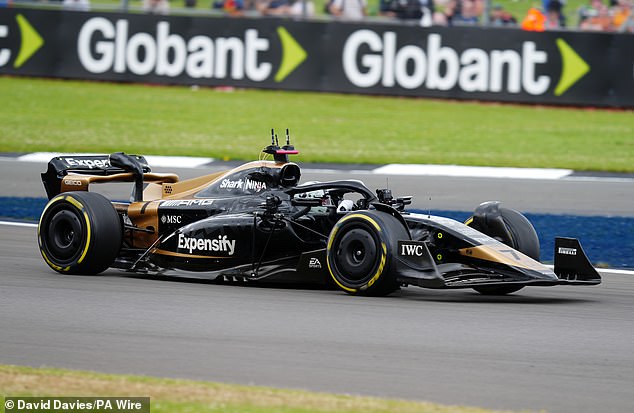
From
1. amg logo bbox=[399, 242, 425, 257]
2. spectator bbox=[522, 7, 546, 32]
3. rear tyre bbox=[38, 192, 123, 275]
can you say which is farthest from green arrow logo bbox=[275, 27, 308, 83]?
amg logo bbox=[399, 242, 425, 257]

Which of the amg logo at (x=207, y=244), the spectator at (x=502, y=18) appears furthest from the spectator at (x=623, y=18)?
the amg logo at (x=207, y=244)

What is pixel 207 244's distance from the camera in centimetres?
936

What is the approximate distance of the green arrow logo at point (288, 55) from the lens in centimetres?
2303

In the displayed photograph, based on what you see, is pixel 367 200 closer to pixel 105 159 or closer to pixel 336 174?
pixel 105 159

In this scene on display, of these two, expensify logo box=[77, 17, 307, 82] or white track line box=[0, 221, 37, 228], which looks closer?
white track line box=[0, 221, 37, 228]

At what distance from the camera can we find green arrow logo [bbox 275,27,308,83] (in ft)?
75.6

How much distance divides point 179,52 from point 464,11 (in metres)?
5.61

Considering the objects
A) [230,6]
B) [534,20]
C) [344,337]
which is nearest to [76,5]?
[230,6]

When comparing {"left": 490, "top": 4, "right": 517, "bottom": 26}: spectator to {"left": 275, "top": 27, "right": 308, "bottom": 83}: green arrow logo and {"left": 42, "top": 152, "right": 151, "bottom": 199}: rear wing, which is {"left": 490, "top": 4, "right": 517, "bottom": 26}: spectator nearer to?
{"left": 275, "top": 27, "right": 308, "bottom": 83}: green arrow logo

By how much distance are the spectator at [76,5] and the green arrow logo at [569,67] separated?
955cm

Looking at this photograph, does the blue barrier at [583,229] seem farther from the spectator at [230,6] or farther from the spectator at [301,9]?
the spectator at [301,9]

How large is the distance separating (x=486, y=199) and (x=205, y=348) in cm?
805

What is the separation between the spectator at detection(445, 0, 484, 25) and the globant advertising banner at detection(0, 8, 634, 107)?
1.86 ft

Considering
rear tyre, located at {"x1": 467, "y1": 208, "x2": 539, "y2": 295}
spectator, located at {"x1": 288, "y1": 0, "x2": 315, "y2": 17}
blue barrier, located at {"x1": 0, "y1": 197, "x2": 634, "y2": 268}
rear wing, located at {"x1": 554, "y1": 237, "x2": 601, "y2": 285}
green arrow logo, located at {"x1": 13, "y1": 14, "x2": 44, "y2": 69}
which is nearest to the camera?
rear wing, located at {"x1": 554, "y1": 237, "x2": 601, "y2": 285}
